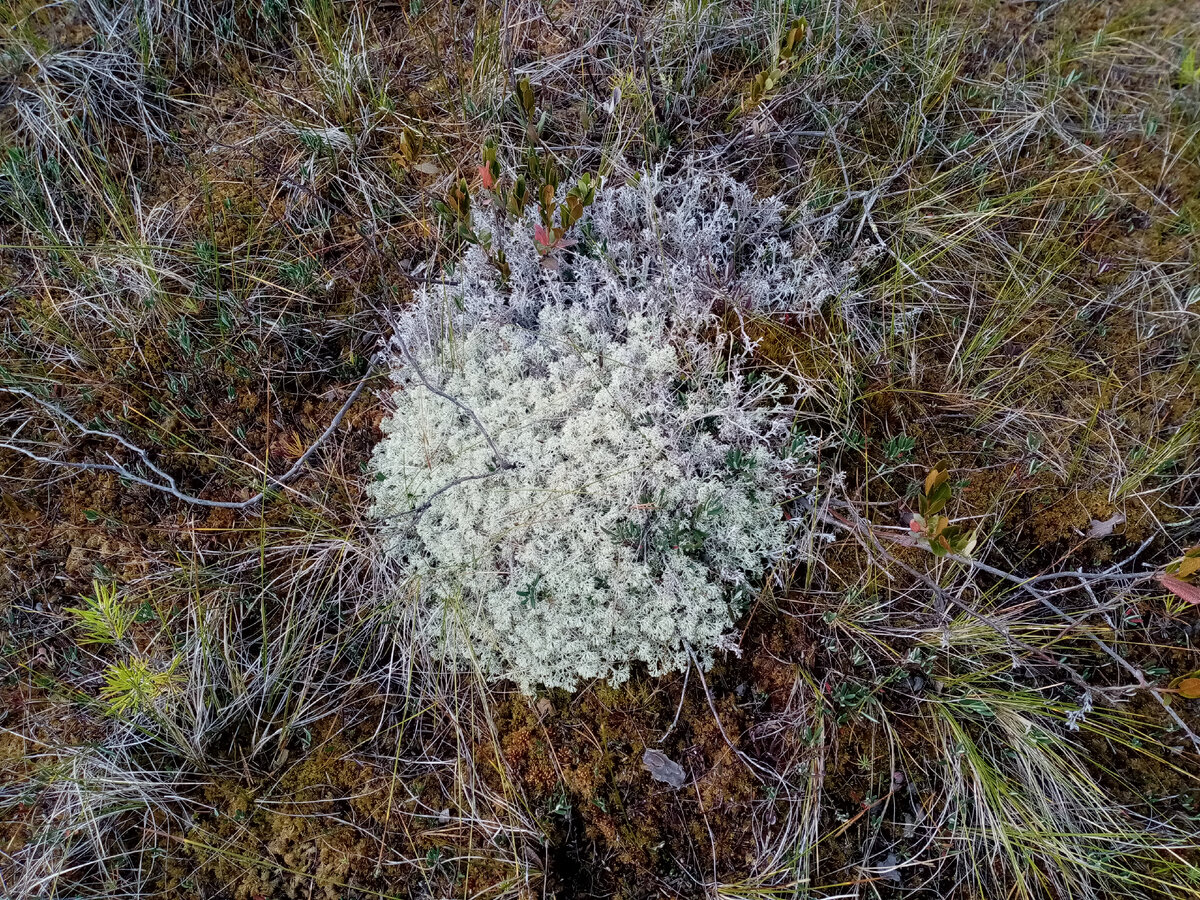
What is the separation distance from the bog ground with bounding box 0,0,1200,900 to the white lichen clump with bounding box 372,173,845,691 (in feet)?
0.32

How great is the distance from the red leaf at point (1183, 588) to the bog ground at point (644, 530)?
7 centimetres

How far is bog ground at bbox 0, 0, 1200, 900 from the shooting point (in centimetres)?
229

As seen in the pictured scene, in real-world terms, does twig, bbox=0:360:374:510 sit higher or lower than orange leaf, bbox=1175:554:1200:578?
higher

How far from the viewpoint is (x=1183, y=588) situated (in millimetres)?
2270

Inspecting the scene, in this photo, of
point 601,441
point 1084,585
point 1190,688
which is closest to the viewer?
point 1190,688

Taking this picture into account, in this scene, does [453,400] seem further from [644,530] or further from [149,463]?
[149,463]

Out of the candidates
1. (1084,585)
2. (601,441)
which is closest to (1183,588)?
(1084,585)

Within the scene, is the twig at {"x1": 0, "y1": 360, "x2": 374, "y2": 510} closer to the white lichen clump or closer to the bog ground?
the bog ground

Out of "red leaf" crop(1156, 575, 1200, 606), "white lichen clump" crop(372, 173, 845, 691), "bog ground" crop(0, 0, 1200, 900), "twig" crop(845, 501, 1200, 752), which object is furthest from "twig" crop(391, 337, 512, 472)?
"red leaf" crop(1156, 575, 1200, 606)

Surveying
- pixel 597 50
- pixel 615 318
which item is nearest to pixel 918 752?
pixel 615 318

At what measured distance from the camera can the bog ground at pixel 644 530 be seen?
7.50 ft

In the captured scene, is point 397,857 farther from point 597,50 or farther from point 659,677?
point 597,50

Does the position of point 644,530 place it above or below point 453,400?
below

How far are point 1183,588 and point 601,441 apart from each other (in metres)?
2.07
